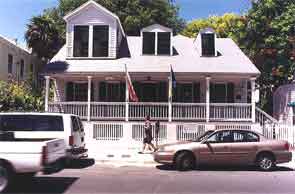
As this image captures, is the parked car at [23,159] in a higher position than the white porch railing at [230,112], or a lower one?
lower

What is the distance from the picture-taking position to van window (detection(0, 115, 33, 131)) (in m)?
15.3

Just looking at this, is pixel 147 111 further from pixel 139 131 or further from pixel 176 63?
pixel 176 63

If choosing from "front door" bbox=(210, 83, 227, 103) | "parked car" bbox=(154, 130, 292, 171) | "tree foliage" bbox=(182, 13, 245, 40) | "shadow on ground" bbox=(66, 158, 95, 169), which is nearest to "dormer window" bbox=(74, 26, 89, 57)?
"front door" bbox=(210, 83, 227, 103)

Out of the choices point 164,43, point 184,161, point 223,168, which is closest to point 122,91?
point 164,43

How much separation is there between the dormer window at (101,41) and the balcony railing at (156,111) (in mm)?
3128

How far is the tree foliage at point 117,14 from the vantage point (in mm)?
38938

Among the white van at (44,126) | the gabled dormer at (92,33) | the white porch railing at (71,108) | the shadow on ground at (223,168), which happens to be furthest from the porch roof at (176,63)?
the white van at (44,126)

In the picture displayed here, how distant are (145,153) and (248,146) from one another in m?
6.04

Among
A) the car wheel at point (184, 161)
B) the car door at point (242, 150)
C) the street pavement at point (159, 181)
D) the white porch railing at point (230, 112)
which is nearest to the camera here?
the street pavement at point (159, 181)

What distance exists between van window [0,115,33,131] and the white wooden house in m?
9.72

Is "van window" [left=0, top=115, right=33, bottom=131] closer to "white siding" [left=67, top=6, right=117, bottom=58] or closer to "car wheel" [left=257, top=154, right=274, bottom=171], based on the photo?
"car wheel" [left=257, top=154, right=274, bottom=171]

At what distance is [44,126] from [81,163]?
152 inches

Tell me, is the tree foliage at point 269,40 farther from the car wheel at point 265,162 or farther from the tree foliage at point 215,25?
the car wheel at point 265,162

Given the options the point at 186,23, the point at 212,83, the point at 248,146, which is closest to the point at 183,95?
the point at 212,83
